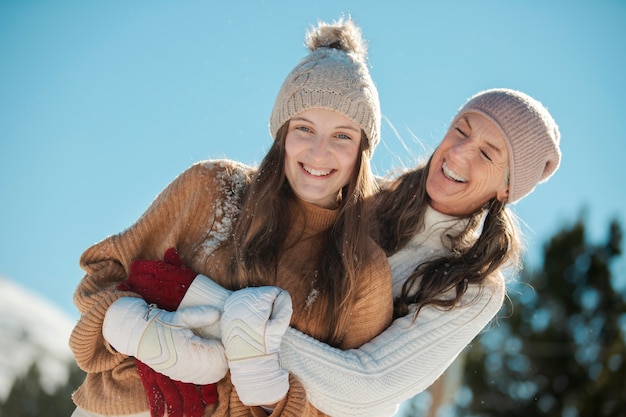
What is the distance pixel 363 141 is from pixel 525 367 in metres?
12.5

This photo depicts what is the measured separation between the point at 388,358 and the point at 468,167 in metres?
1.08

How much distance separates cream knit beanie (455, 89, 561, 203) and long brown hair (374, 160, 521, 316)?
0.19 meters

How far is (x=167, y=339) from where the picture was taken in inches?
123

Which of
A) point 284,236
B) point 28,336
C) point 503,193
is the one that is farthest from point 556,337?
point 28,336

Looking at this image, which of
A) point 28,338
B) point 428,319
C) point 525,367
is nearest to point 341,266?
point 428,319

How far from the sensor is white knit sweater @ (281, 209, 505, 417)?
11.1 ft

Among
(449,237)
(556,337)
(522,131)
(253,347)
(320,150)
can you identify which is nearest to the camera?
(253,347)

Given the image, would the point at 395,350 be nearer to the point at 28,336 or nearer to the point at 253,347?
the point at 253,347

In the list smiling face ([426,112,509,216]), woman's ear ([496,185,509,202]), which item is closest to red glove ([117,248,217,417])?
smiling face ([426,112,509,216])

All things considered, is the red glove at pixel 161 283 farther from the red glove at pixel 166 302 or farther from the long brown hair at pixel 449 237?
the long brown hair at pixel 449 237

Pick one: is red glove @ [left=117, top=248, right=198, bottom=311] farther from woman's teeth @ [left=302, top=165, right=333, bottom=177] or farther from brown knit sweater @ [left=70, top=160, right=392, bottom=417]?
woman's teeth @ [left=302, top=165, right=333, bottom=177]

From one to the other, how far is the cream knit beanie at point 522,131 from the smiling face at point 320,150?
2.77 ft

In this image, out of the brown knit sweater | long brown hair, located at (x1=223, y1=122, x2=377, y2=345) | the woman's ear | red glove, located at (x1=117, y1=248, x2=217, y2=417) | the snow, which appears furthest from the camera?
the snow

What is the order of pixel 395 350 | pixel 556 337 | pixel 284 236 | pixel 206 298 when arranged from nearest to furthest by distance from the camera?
pixel 206 298 < pixel 395 350 < pixel 284 236 < pixel 556 337
